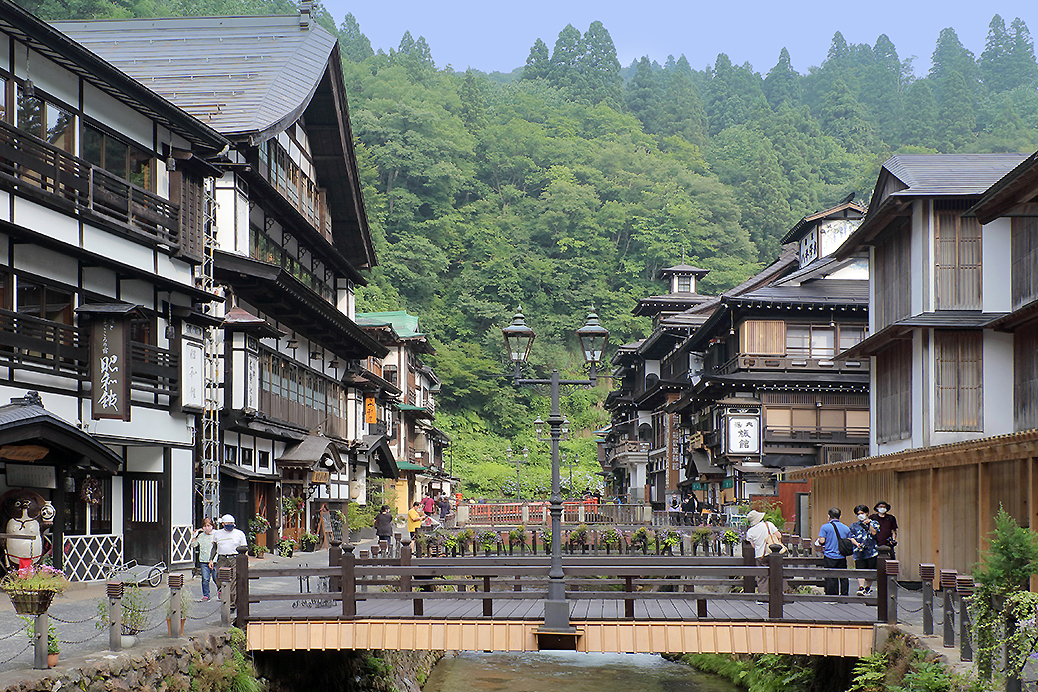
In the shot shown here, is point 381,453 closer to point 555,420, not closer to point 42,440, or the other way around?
point 42,440

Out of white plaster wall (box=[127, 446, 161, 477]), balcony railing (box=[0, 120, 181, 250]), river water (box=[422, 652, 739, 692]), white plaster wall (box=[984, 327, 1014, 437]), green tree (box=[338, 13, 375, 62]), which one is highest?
green tree (box=[338, 13, 375, 62])

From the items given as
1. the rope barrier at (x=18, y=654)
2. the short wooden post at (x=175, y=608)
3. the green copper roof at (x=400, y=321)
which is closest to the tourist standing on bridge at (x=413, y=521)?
the short wooden post at (x=175, y=608)

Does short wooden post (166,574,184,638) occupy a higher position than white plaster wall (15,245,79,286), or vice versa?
white plaster wall (15,245,79,286)

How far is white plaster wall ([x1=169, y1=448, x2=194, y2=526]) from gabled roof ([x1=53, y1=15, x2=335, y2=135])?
8.30 meters

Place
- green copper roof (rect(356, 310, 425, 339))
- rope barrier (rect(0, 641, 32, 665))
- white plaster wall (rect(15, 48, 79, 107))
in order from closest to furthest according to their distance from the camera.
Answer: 1. rope barrier (rect(0, 641, 32, 665))
2. white plaster wall (rect(15, 48, 79, 107))
3. green copper roof (rect(356, 310, 425, 339))

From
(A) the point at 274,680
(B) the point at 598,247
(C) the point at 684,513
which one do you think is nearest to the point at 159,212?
(A) the point at 274,680

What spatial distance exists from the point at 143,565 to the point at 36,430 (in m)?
6.86

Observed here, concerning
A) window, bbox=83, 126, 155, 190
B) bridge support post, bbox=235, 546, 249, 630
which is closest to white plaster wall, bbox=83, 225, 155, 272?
window, bbox=83, 126, 155, 190

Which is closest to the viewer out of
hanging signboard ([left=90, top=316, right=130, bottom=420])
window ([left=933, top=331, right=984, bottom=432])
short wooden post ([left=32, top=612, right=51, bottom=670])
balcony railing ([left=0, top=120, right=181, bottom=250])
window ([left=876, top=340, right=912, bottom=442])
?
short wooden post ([left=32, top=612, right=51, bottom=670])

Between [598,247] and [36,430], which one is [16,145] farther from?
[598,247]

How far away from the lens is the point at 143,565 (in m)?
23.3

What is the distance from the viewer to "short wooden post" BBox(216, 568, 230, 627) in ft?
50.8

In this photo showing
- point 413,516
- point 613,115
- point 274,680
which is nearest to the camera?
point 274,680

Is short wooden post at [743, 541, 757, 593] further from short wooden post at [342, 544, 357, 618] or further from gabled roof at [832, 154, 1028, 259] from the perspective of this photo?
gabled roof at [832, 154, 1028, 259]
